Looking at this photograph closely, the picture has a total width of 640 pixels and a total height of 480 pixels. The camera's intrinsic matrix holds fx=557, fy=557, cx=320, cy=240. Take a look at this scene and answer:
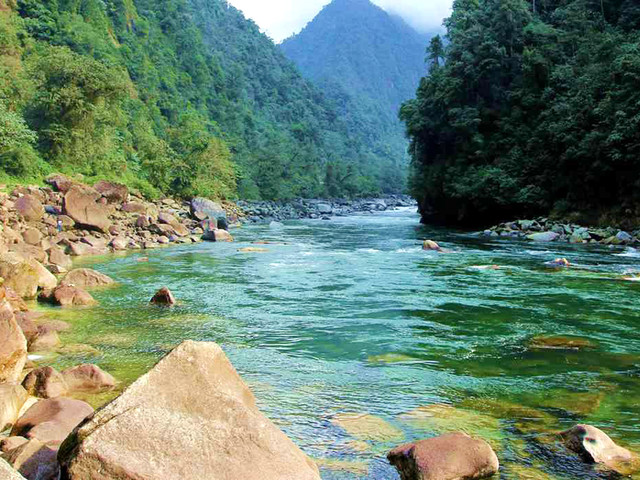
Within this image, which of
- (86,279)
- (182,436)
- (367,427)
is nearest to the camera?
(182,436)

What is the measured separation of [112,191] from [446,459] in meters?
26.1

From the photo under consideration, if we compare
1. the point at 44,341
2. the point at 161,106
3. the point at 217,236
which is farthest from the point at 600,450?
the point at 161,106

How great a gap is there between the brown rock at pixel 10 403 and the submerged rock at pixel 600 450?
4.87 metres

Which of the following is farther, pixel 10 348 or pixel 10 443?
pixel 10 348

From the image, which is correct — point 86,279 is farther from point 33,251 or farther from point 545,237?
point 545,237

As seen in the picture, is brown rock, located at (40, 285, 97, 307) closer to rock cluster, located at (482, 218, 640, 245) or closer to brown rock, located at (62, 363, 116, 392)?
brown rock, located at (62, 363, 116, 392)

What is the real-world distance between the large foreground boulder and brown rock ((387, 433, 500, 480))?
3.09ft

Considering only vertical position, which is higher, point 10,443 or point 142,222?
point 142,222

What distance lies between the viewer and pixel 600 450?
15.2 ft

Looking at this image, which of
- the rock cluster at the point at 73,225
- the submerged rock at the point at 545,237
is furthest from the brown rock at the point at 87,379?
the submerged rock at the point at 545,237

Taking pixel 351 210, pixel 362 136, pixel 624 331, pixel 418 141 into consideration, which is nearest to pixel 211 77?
pixel 351 210

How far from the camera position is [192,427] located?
368cm

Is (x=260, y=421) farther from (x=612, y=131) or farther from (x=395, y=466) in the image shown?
(x=612, y=131)

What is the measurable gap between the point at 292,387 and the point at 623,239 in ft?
68.7
